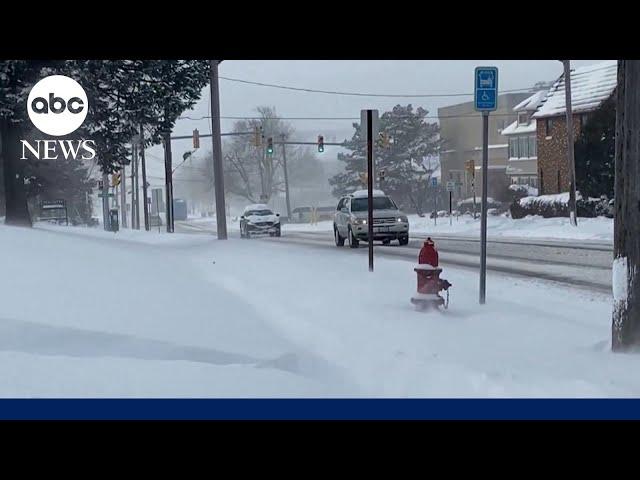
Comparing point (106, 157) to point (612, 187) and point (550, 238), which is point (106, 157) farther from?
point (550, 238)

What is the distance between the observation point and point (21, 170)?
230 inches

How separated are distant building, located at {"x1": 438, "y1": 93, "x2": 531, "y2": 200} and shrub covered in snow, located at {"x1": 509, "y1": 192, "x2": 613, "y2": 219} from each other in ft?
1.69

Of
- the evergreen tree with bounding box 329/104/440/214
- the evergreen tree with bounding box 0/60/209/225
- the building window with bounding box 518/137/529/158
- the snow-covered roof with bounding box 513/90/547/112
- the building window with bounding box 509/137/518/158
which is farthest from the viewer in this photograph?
the building window with bounding box 518/137/529/158

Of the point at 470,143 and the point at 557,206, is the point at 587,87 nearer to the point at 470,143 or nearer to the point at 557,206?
the point at 470,143

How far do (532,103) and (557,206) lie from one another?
1.10 metres

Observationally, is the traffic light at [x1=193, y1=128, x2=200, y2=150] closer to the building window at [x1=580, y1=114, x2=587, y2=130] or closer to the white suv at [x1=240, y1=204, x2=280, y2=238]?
the white suv at [x1=240, y1=204, x2=280, y2=238]

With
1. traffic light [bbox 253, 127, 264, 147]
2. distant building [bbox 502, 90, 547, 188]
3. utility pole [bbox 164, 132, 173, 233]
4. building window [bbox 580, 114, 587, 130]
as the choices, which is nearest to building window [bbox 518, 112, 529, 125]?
distant building [bbox 502, 90, 547, 188]

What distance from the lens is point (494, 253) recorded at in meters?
7.30

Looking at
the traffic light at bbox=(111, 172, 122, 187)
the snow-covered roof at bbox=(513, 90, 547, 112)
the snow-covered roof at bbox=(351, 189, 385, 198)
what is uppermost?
the snow-covered roof at bbox=(513, 90, 547, 112)

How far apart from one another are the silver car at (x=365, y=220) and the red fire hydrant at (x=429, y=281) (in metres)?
0.24

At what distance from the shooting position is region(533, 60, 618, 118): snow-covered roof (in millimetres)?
5734

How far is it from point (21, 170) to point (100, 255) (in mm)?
831

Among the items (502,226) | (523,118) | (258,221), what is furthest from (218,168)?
(502,226)
